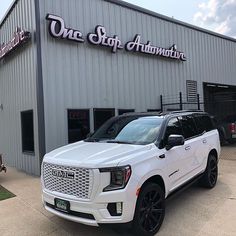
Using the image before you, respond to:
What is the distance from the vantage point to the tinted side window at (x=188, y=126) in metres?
6.56

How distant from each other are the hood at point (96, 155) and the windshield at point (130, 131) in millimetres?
342

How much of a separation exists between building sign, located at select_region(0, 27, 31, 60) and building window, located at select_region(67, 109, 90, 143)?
2.81 metres

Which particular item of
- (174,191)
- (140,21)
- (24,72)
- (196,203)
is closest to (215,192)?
(196,203)

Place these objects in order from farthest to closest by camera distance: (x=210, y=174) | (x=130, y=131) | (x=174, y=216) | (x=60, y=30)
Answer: (x=60, y=30) < (x=210, y=174) < (x=130, y=131) < (x=174, y=216)

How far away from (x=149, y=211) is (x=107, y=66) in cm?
773

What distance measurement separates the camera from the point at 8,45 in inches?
467

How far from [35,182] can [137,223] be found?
5287 millimetres

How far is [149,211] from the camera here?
4793mm

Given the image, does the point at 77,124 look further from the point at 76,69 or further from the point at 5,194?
the point at 5,194

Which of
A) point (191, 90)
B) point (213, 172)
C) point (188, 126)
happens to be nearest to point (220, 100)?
point (191, 90)

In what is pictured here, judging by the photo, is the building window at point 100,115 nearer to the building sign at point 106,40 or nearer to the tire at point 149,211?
the building sign at point 106,40

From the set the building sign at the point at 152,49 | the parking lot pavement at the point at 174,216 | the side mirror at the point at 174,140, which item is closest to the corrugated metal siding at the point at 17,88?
the parking lot pavement at the point at 174,216

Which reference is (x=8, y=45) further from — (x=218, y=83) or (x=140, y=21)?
(x=218, y=83)

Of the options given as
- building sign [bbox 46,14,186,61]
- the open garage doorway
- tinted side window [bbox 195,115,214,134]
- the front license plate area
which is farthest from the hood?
the open garage doorway
